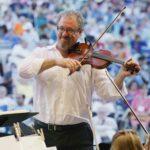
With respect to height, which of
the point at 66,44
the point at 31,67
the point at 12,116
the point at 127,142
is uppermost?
the point at 66,44

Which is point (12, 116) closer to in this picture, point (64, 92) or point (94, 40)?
point (64, 92)

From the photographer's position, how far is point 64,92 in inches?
104

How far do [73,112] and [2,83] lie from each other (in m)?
A: 1.27

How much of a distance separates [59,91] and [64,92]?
30 mm

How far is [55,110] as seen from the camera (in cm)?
263

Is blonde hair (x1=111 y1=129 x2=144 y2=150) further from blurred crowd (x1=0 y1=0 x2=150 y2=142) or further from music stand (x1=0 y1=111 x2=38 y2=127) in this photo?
blurred crowd (x1=0 y1=0 x2=150 y2=142)

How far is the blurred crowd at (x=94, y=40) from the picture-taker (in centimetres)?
380

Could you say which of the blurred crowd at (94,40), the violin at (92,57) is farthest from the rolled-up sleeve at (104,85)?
the blurred crowd at (94,40)

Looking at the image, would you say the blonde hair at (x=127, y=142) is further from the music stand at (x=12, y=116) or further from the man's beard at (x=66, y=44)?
the man's beard at (x=66, y=44)

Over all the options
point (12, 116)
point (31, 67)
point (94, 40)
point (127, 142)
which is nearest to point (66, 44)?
point (31, 67)

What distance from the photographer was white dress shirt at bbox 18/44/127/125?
262cm

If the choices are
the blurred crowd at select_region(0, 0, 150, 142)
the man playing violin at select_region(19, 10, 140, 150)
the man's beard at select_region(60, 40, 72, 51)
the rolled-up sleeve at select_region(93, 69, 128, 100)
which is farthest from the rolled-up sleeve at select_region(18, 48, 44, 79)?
the blurred crowd at select_region(0, 0, 150, 142)

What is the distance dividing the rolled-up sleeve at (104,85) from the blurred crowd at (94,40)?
955 millimetres

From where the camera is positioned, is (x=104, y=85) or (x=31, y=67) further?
(x=104, y=85)
